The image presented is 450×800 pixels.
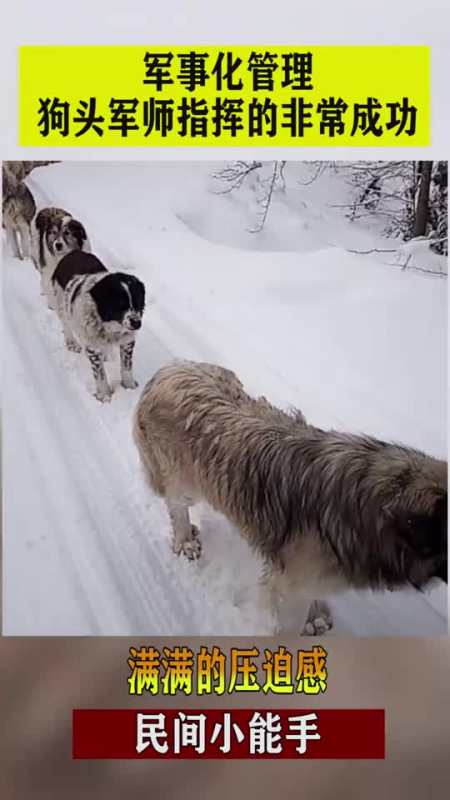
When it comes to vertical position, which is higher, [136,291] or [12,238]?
[12,238]

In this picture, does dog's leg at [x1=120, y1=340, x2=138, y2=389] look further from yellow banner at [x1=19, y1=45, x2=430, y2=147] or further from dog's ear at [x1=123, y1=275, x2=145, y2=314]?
yellow banner at [x1=19, y1=45, x2=430, y2=147]

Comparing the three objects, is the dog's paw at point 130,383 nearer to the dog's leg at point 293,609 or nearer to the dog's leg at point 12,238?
the dog's leg at point 12,238

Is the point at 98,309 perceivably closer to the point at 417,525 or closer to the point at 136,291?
the point at 136,291

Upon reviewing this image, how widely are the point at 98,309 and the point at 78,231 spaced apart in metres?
0.18

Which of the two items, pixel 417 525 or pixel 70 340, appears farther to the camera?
pixel 70 340

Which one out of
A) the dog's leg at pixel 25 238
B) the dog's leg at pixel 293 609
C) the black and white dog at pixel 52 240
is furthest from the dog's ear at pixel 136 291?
the dog's leg at pixel 293 609

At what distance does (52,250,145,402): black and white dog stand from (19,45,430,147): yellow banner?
28 cm

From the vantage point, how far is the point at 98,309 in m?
1.58

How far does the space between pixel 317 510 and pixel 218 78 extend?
38.9 inches

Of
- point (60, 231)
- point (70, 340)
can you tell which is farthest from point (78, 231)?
point (70, 340)

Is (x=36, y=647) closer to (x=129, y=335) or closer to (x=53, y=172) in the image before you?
(x=129, y=335)

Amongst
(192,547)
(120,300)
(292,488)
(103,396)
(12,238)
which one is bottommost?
(192,547)

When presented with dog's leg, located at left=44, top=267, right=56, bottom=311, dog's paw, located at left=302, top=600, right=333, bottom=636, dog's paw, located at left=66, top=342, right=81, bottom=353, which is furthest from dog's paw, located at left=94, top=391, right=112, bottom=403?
dog's paw, located at left=302, top=600, right=333, bottom=636

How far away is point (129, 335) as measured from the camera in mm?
1590
